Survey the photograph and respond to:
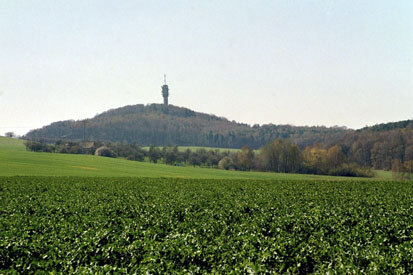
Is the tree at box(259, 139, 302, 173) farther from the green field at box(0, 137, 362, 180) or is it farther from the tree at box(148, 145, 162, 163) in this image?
the tree at box(148, 145, 162, 163)

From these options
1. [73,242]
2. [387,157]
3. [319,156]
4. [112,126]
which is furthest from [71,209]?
[112,126]

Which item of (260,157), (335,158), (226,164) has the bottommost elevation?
(226,164)

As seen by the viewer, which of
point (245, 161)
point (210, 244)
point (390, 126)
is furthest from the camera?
point (390, 126)

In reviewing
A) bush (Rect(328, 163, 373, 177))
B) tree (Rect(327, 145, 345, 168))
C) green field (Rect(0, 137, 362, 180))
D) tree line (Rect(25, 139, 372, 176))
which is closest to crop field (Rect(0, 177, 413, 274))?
green field (Rect(0, 137, 362, 180))

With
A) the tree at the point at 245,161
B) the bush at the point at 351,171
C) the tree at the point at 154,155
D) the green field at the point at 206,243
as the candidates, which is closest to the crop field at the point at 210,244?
the green field at the point at 206,243

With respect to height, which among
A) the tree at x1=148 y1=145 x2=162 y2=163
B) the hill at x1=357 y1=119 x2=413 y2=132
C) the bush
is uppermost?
the hill at x1=357 y1=119 x2=413 y2=132

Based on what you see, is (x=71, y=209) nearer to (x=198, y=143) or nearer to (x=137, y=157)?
(x=137, y=157)

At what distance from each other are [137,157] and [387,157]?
6971 centimetres

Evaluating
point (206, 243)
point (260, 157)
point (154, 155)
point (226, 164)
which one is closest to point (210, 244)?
point (206, 243)

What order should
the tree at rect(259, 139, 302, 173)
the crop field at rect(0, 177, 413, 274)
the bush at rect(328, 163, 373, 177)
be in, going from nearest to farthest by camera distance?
the crop field at rect(0, 177, 413, 274) → the bush at rect(328, 163, 373, 177) → the tree at rect(259, 139, 302, 173)

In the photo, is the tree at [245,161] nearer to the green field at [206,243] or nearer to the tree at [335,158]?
the tree at [335,158]

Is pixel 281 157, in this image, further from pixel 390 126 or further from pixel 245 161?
pixel 390 126

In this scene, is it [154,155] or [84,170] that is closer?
[84,170]

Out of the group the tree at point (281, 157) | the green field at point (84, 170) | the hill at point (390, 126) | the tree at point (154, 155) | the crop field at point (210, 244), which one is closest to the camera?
the crop field at point (210, 244)
